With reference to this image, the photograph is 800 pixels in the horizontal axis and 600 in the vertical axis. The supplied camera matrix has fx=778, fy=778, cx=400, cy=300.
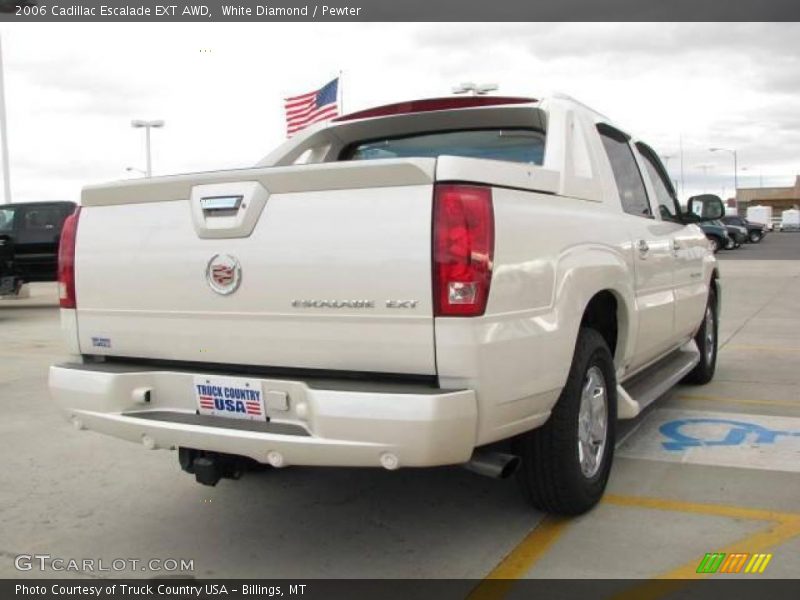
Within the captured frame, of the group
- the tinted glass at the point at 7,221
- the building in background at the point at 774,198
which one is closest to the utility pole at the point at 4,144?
the tinted glass at the point at 7,221

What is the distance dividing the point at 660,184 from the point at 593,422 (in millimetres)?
2497

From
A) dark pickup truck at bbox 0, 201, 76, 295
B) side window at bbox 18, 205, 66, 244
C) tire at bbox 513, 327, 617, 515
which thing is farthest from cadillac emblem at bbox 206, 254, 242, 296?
side window at bbox 18, 205, 66, 244

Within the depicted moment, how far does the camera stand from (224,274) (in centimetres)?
308

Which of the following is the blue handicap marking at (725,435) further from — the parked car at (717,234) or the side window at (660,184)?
the parked car at (717,234)

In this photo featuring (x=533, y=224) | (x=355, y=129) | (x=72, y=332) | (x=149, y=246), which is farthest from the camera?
(x=355, y=129)

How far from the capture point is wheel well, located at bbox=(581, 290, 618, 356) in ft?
12.7

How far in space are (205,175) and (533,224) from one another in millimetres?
1332

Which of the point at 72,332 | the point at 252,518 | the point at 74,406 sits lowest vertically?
the point at 252,518

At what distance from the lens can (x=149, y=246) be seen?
3283mm

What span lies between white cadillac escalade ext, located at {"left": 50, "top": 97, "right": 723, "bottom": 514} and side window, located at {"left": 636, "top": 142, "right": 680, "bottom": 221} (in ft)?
4.45

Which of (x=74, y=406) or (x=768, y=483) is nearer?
(x=74, y=406)

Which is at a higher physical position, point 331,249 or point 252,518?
point 331,249

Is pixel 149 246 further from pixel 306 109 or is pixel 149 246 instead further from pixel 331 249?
pixel 306 109

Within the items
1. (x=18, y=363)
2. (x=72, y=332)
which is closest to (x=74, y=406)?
(x=72, y=332)
